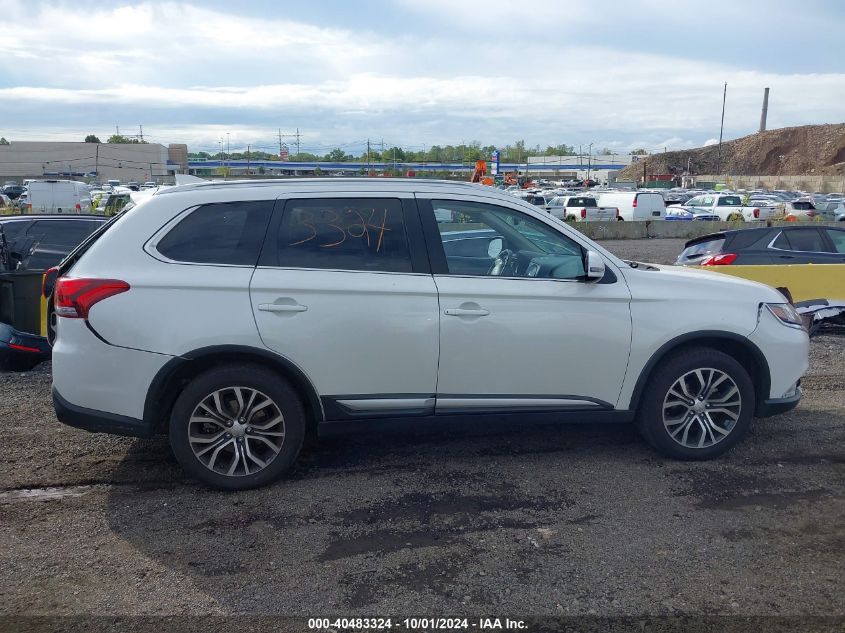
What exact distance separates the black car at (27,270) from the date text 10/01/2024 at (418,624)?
5.37 metres

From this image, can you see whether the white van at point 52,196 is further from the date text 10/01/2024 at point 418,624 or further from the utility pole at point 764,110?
the utility pole at point 764,110

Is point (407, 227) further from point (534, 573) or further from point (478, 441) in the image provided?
point (534, 573)

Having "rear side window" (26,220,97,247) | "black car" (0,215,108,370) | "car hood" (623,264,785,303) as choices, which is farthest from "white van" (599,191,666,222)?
"car hood" (623,264,785,303)

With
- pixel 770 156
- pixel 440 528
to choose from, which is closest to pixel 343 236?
pixel 440 528

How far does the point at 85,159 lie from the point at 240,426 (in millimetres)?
100595

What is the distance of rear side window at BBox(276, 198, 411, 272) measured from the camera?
15.8ft

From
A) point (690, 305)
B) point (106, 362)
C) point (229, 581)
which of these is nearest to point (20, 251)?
point (106, 362)

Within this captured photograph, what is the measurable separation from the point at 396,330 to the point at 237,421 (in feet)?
3.79

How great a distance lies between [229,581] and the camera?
3.75 metres

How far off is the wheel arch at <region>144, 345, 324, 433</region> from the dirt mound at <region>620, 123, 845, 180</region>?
339ft

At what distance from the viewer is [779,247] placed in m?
12.0

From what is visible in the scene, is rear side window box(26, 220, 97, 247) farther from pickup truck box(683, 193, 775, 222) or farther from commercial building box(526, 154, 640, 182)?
commercial building box(526, 154, 640, 182)

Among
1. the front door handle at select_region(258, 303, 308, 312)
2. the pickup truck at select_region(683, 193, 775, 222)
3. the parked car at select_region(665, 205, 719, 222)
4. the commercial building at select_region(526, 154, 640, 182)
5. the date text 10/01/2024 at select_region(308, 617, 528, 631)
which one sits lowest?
the date text 10/01/2024 at select_region(308, 617, 528, 631)

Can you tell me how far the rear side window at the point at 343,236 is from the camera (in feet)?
15.8
